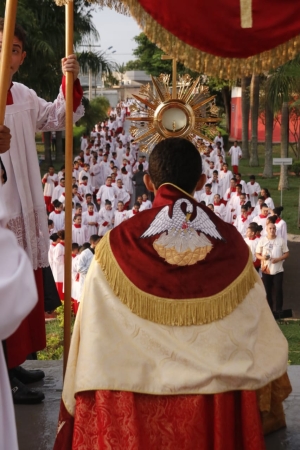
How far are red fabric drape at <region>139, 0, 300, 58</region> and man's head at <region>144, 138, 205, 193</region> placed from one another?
23.8 inches

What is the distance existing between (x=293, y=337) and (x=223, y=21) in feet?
24.2

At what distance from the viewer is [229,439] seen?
306 centimetres

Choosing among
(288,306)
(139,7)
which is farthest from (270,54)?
(288,306)

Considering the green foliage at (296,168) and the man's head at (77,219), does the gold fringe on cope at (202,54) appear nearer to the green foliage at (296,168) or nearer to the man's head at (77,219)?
the man's head at (77,219)

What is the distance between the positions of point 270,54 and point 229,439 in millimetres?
1767

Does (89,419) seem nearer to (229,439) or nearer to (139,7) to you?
(229,439)

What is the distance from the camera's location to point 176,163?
3213 mm

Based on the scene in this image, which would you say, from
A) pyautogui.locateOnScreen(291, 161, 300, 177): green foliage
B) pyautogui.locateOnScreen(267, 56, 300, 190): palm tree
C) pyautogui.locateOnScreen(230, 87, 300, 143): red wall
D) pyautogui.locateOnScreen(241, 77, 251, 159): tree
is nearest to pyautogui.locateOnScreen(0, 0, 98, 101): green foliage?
pyautogui.locateOnScreen(267, 56, 300, 190): palm tree

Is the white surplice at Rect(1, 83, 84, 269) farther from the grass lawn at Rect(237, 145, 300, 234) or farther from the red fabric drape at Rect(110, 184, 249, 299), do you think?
the grass lawn at Rect(237, 145, 300, 234)

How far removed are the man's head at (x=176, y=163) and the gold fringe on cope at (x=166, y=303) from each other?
1.30ft

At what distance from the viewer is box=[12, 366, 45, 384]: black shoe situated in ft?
13.8

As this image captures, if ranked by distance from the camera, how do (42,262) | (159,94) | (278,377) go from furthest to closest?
(159,94)
(42,262)
(278,377)

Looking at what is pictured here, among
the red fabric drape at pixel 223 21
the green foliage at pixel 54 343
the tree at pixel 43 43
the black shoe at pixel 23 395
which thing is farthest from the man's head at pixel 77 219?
the red fabric drape at pixel 223 21

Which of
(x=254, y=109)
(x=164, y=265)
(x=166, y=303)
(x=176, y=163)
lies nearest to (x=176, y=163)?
(x=176, y=163)
